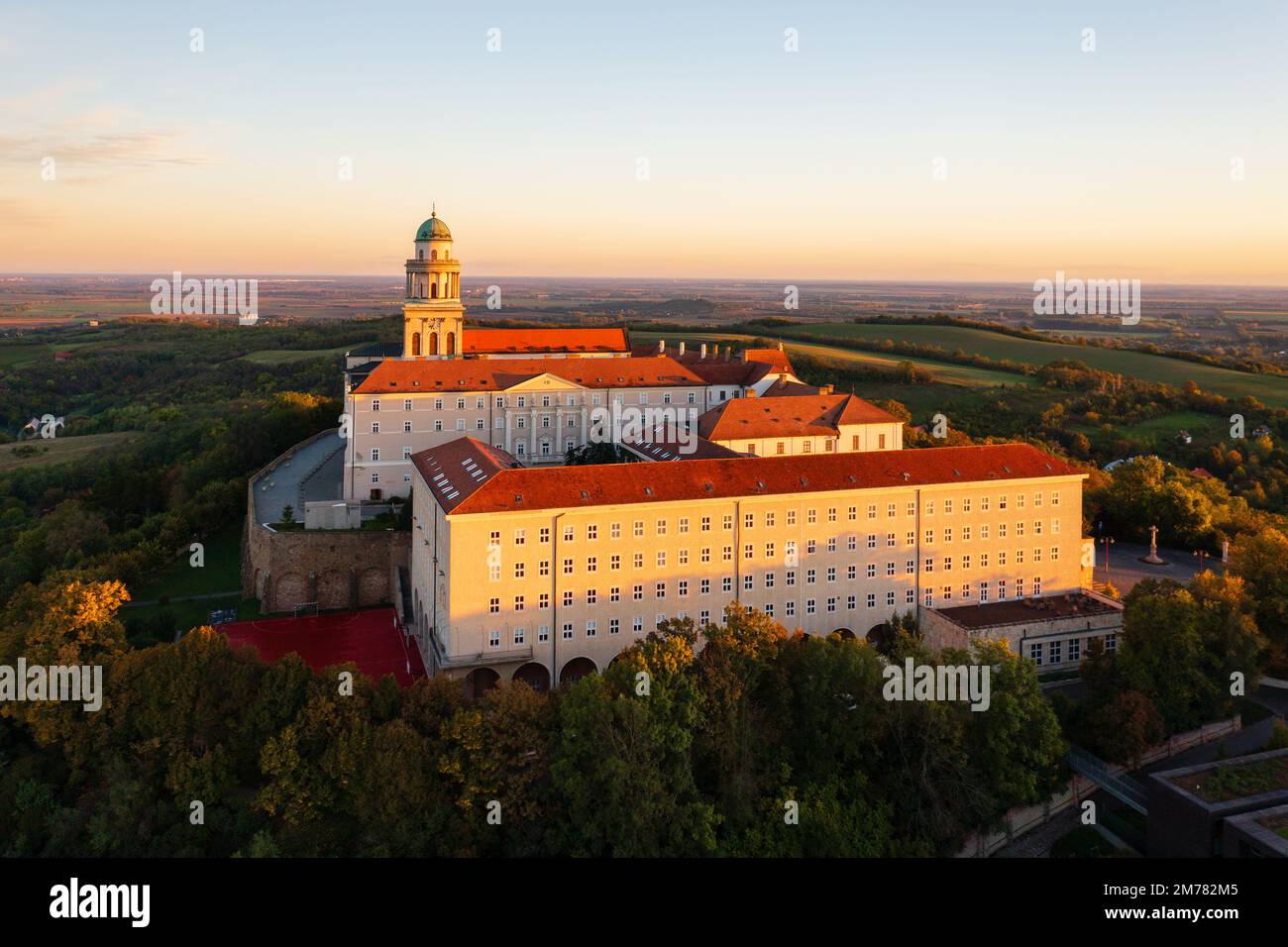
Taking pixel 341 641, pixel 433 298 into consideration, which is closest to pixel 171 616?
pixel 341 641

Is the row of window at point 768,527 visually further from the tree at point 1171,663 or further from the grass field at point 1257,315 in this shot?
the grass field at point 1257,315

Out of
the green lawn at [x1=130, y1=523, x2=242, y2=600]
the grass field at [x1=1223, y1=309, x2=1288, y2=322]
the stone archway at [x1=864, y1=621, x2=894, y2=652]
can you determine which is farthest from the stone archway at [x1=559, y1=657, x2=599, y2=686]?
the grass field at [x1=1223, y1=309, x2=1288, y2=322]

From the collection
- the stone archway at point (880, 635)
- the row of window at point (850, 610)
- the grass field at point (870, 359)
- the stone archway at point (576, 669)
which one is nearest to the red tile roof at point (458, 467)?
the row of window at point (850, 610)

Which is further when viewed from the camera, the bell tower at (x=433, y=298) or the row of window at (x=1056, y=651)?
the bell tower at (x=433, y=298)

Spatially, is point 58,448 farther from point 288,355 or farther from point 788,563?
point 788,563

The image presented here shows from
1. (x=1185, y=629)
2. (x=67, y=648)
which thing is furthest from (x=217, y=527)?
(x=1185, y=629)

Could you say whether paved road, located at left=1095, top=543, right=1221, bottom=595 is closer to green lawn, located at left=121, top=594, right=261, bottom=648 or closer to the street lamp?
the street lamp
